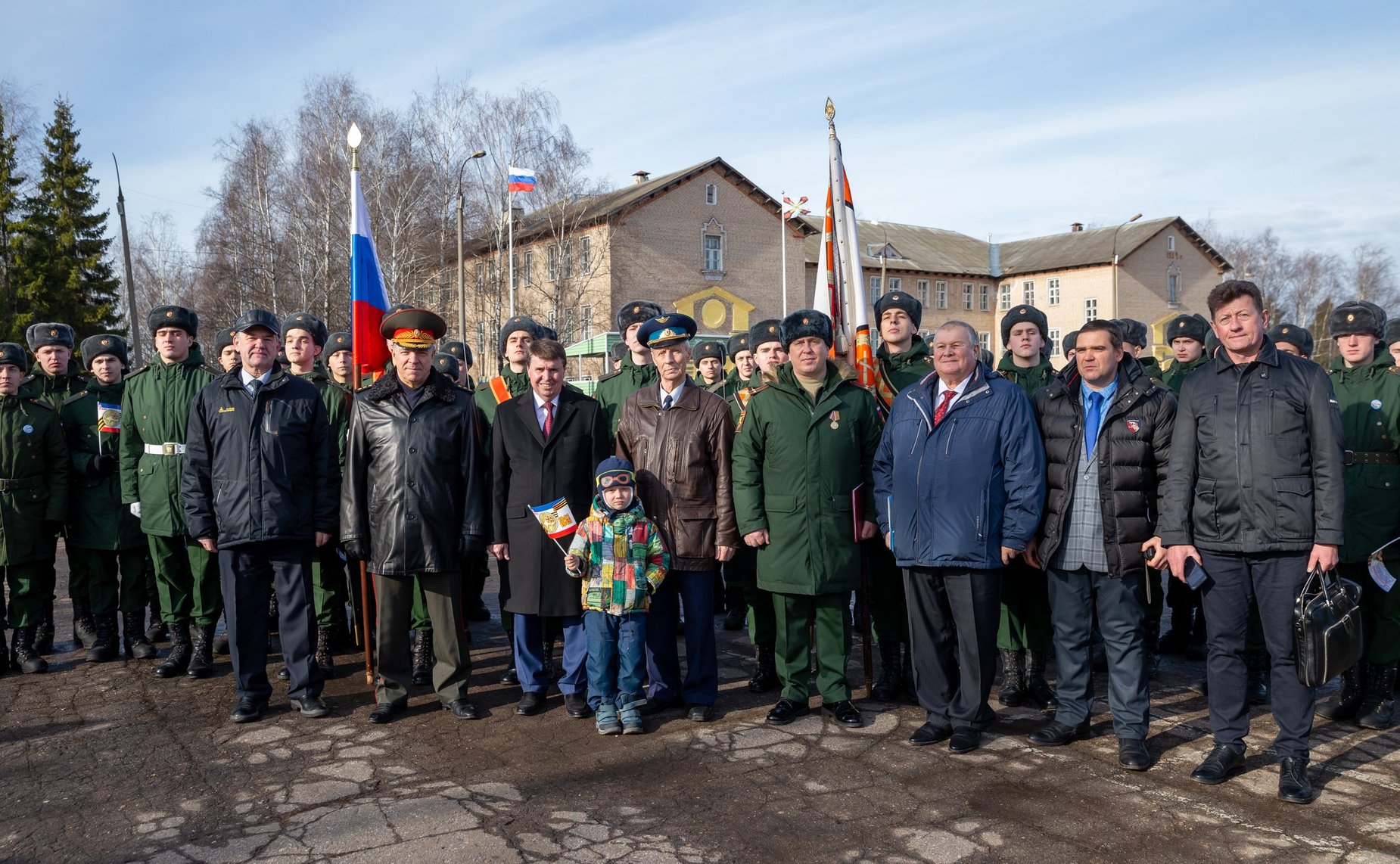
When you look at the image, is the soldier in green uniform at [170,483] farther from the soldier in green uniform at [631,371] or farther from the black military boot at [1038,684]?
the black military boot at [1038,684]

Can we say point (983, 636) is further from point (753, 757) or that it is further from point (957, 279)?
point (957, 279)

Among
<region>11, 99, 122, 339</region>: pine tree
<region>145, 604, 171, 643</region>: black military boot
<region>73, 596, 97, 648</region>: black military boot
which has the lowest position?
<region>145, 604, 171, 643</region>: black military boot

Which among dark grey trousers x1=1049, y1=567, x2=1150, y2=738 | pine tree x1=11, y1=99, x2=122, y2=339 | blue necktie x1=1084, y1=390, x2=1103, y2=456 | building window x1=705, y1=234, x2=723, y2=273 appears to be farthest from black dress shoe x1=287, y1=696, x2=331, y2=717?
building window x1=705, y1=234, x2=723, y2=273

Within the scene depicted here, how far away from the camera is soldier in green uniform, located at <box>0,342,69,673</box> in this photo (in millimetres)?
6812

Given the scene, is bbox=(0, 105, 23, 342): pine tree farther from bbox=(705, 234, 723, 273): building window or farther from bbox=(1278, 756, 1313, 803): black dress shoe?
bbox=(1278, 756, 1313, 803): black dress shoe

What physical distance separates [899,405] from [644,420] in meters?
1.48

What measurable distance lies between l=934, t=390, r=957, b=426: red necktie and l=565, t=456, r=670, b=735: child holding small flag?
5.45 ft

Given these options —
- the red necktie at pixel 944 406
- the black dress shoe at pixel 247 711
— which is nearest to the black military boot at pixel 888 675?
the red necktie at pixel 944 406

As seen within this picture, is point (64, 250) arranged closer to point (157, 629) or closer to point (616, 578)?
point (157, 629)

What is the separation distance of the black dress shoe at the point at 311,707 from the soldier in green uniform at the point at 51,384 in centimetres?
240

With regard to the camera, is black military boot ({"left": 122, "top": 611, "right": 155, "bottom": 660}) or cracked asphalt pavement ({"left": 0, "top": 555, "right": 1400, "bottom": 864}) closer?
cracked asphalt pavement ({"left": 0, "top": 555, "right": 1400, "bottom": 864})

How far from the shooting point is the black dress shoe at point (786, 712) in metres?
5.50

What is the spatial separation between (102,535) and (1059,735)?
6334 mm

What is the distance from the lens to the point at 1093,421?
5.16 metres
